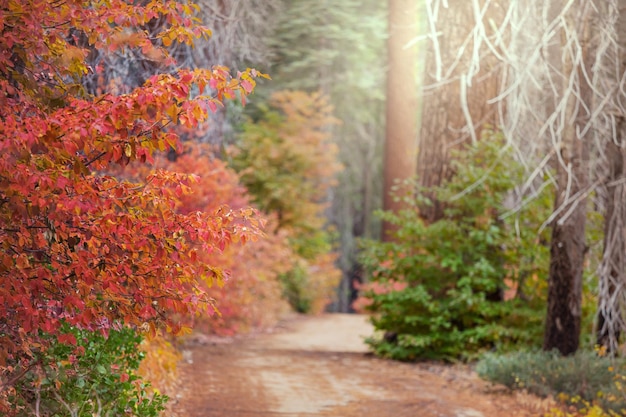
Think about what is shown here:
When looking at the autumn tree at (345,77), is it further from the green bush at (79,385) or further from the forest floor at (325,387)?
the green bush at (79,385)

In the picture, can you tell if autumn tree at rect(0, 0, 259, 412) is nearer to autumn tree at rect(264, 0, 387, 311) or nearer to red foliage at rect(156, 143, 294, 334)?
red foliage at rect(156, 143, 294, 334)

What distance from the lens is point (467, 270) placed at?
1080 centimetres

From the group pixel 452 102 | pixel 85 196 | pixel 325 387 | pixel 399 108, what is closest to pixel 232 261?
pixel 452 102

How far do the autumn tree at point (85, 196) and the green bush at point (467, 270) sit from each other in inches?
245

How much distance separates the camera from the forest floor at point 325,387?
781cm

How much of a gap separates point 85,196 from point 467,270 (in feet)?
22.9

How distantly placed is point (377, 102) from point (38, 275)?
2659 cm

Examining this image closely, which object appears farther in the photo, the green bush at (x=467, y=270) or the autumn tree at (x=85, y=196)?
the green bush at (x=467, y=270)

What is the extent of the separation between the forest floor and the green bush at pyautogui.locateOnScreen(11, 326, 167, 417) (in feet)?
5.70

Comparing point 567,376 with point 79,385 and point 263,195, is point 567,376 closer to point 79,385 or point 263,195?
point 79,385

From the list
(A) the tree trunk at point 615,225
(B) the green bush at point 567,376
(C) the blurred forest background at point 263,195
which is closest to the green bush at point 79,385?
(C) the blurred forest background at point 263,195

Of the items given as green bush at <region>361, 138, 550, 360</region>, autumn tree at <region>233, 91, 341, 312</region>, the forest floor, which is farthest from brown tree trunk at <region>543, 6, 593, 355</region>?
autumn tree at <region>233, 91, 341, 312</region>

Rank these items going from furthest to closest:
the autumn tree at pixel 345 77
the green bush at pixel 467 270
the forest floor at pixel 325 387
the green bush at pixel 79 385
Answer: the autumn tree at pixel 345 77 → the green bush at pixel 467 270 → the forest floor at pixel 325 387 → the green bush at pixel 79 385

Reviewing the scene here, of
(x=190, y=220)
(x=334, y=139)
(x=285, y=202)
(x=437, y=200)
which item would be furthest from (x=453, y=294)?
(x=334, y=139)
